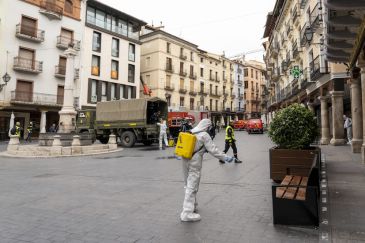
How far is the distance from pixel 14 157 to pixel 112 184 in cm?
910

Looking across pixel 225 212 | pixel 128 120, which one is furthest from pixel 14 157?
pixel 225 212

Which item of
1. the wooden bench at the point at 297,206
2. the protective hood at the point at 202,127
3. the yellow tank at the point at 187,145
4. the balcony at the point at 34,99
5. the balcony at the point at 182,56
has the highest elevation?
the balcony at the point at 182,56

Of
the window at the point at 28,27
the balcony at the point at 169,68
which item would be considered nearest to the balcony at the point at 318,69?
the window at the point at 28,27

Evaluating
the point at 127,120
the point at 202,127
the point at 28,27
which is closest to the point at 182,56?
the point at 28,27

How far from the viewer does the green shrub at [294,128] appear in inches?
258

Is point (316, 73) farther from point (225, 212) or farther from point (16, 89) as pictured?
point (16, 89)

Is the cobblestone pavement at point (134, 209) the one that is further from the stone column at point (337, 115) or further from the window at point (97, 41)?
the window at point (97, 41)

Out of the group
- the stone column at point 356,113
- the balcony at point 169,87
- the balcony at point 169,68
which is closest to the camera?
the stone column at point 356,113

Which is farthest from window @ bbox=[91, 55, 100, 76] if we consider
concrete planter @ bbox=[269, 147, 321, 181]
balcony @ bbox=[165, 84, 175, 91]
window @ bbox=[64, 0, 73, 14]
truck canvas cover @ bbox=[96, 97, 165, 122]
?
concrete planter @ bbox=[269, 147, 321, 181]

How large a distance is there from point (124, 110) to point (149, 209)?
1474cm

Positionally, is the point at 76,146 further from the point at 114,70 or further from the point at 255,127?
the point at 255,127

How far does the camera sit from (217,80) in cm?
5816

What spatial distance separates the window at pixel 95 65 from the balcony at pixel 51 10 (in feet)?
18.6

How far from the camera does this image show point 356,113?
1218cm
